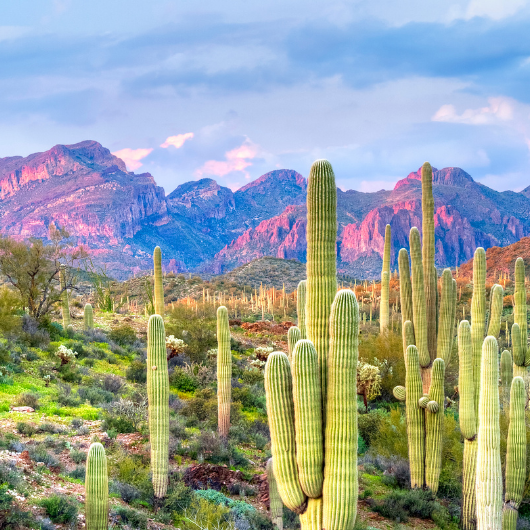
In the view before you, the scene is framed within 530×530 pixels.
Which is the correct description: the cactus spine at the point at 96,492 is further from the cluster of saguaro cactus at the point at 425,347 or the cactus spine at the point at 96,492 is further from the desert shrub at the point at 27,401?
the cluster of saguaro cactus at the point at 425,347

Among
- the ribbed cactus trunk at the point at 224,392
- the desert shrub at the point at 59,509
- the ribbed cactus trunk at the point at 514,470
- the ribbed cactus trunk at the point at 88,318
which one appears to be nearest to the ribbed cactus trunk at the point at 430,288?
the ribbed cactus trunk at the point at 514,470

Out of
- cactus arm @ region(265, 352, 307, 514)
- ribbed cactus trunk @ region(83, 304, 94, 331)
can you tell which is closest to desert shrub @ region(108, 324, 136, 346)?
ribbed cactus trunk @ region(83, 304, 94, 331)

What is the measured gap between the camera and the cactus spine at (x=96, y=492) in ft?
22.1

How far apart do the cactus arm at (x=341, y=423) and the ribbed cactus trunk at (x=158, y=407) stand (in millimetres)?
4669

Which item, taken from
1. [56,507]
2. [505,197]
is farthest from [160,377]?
[505,197]

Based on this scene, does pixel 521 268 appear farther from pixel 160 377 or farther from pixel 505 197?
pixel 505 197

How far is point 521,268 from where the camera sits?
14102mm

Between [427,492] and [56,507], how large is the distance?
23.5ft

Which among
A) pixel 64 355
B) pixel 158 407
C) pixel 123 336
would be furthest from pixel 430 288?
pixel 123 336

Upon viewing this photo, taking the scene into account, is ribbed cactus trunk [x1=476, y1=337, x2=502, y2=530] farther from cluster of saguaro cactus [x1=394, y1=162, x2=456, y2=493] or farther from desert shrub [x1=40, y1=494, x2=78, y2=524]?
desert shrub [x1=40, y1=494, x2=78, y2=524]

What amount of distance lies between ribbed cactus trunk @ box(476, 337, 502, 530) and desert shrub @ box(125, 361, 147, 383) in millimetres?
12120

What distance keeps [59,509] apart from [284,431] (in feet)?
12.3

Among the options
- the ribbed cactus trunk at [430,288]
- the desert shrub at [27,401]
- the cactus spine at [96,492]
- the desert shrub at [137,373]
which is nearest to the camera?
the cactus spine at [96,492]

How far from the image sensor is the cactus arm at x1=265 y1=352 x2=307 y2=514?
5.61m
